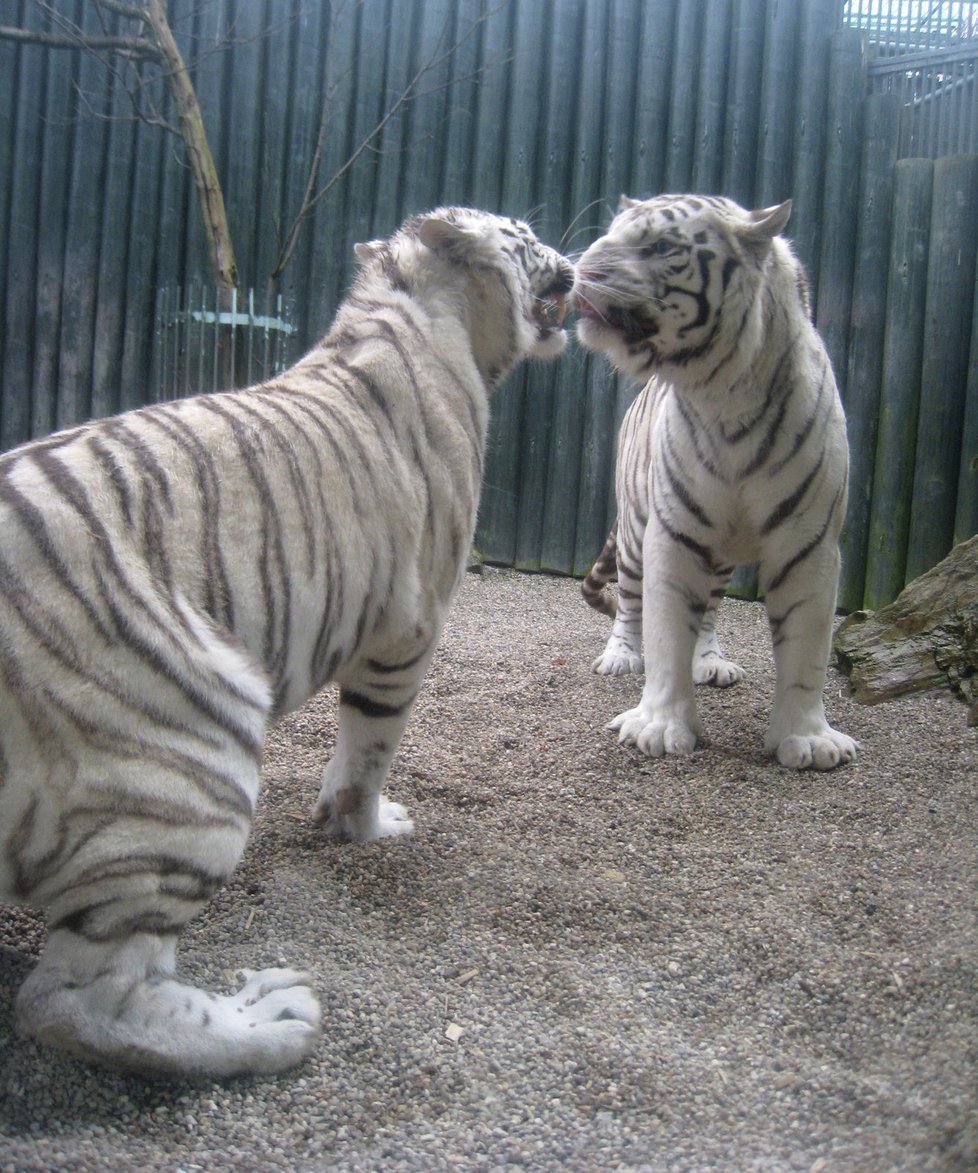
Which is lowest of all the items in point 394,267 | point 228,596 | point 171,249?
point 228,596

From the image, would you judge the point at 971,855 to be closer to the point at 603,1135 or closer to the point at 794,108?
the point at 603,1135

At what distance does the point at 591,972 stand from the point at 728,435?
191 centimetres

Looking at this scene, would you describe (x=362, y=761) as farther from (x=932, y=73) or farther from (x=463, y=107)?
(x=932, y=73)

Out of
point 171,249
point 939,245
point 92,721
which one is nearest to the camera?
point 92,721

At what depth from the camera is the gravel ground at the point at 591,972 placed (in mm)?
1657

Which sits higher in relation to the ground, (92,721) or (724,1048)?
(92,721)

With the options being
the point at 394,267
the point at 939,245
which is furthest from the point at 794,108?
the point at 394,267

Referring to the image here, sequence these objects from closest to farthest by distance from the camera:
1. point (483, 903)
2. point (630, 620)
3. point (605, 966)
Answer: point (605, 966) < point (483, 903) < point (630, 620)

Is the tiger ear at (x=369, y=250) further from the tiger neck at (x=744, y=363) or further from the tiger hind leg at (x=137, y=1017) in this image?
the tiger hind leg at (x=137, y=1017)

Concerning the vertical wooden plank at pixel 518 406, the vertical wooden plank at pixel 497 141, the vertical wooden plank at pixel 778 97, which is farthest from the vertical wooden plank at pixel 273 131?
the vertical wooden plank at pixel 778 97

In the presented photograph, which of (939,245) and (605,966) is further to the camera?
(939,245)

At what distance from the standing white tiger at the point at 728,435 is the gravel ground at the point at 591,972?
27cm

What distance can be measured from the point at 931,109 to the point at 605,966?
19.9 feet

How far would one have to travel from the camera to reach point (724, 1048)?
194cm
